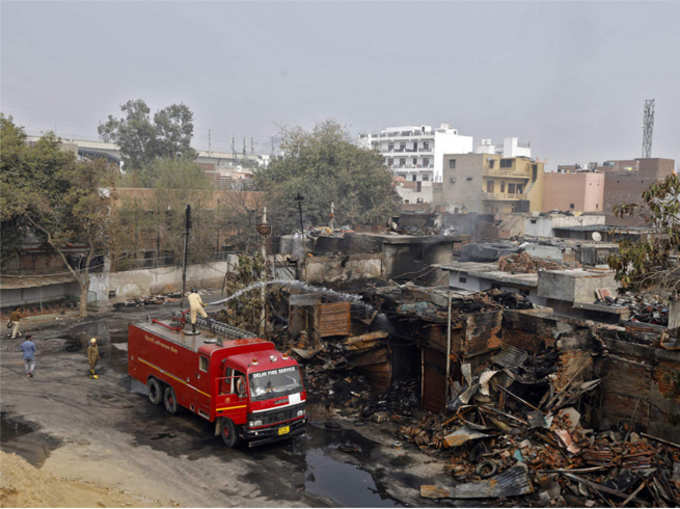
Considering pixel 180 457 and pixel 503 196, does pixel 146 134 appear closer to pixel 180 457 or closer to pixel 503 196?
pixel 503 196

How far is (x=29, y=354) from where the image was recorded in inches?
732

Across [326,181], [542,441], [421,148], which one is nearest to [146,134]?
[326,181]

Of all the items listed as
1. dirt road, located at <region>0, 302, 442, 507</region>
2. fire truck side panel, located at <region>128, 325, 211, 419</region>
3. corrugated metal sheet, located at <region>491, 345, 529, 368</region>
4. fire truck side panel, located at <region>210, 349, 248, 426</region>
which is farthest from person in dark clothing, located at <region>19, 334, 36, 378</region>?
corrugated metal sheet, located at <region>491, 345, 529, 368</region>

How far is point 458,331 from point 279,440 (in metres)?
6.18

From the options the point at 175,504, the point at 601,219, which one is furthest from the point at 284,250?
the point at 601,219

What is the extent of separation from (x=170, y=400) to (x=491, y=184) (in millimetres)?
54364

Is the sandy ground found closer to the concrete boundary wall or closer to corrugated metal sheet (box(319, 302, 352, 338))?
corrugated metal sheet (box(319, 302, 352, 338))

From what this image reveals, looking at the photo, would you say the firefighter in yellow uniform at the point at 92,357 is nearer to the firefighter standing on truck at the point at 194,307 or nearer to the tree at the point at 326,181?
the firefighter standing on truck at the point at 194,307

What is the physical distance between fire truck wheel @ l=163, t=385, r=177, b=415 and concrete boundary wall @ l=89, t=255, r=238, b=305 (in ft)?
46.6

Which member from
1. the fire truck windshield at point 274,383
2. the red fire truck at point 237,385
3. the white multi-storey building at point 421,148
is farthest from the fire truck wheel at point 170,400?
the white multi-storey building at point 421,148

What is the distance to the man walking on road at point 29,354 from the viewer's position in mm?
18500

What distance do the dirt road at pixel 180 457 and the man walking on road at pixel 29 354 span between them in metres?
1.06

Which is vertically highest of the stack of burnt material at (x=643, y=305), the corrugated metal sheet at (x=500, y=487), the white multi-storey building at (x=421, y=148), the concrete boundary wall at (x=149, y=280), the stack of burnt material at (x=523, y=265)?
the white multi-storey building at (x=421, y=148)

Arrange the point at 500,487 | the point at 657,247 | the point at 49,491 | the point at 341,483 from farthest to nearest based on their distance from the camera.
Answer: the point at 341,483 < the point at 657,247 < the point at 500,487 < the point at 49,491
